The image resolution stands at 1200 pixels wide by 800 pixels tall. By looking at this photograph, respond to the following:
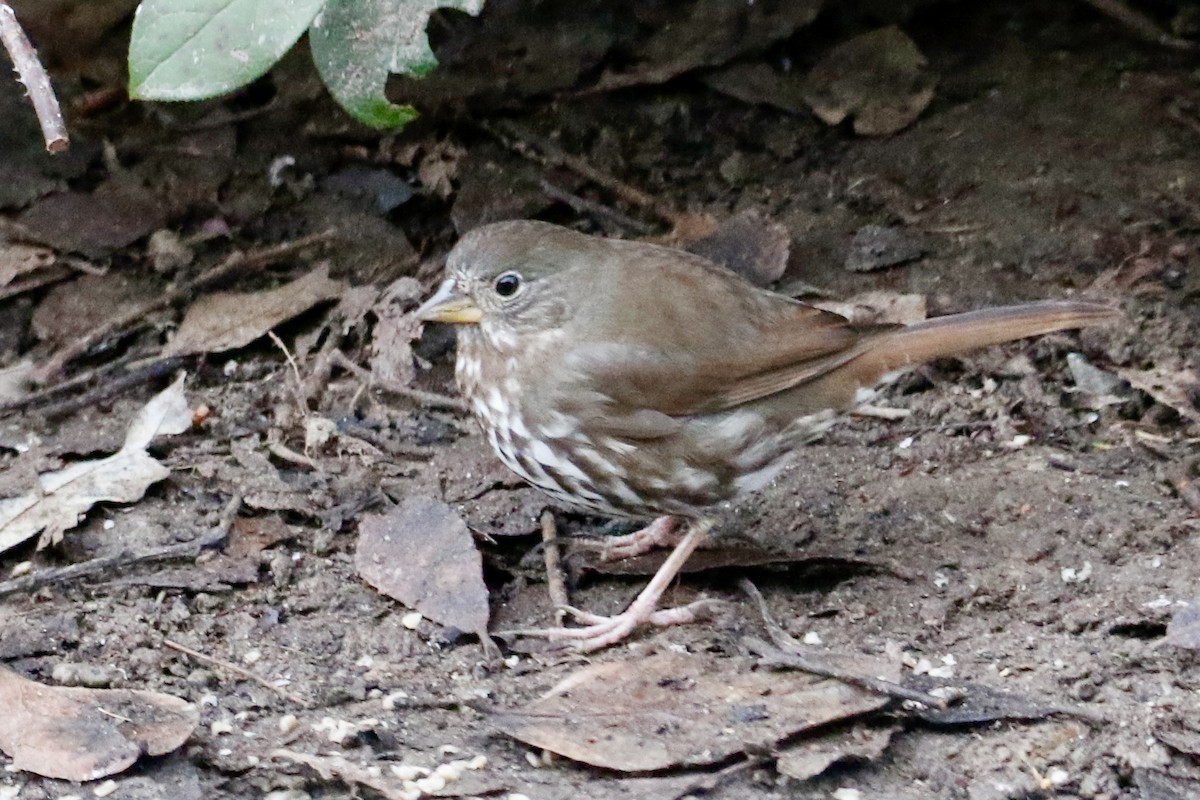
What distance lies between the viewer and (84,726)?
3.17 meters

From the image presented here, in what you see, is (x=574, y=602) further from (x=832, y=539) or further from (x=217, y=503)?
(x=217, y=503)

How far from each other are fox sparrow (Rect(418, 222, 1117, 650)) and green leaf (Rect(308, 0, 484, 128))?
54 centimetres

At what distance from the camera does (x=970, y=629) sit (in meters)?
3.56

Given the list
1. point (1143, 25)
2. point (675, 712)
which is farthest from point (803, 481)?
point (1143, 25)

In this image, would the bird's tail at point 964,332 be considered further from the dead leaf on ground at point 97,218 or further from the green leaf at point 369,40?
the dead leaf on ground at point 97,218

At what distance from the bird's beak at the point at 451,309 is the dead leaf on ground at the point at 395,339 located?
716mm

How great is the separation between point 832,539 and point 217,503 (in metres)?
1.73

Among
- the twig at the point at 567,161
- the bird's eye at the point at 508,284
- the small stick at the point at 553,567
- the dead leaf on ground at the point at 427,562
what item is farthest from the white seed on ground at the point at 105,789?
the twig at the point at 567,161

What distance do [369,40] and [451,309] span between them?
76 centimetres

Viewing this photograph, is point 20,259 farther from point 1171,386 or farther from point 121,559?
point 1171,386

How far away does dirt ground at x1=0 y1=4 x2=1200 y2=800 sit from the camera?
3.13m

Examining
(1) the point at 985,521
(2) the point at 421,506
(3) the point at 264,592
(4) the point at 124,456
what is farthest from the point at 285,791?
(1) the point at 985,521

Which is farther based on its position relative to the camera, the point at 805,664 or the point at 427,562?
the point at 427,562

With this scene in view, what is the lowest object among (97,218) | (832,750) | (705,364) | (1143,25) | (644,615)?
(644,615)
